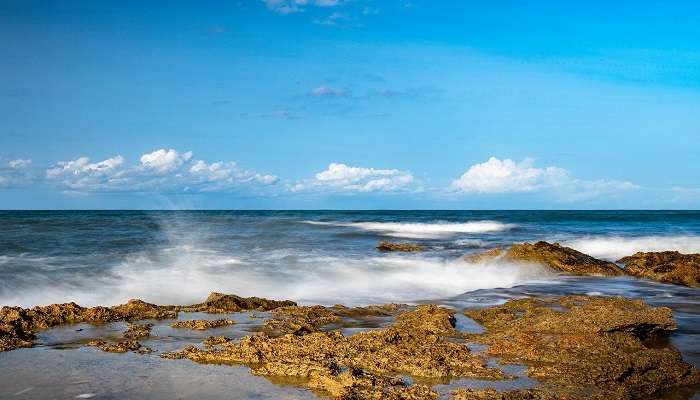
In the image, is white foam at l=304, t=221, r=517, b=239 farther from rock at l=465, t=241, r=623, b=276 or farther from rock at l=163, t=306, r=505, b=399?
rock at l=163, t=306, r=505, b=399

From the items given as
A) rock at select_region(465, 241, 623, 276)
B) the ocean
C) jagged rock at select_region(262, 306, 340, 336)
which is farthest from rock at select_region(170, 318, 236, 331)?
rock at select_region(465, 241, 623, 276)

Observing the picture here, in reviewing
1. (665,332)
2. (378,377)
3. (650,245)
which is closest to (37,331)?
(378,377)

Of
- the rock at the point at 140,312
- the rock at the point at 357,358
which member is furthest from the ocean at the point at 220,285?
the rock at the point at 140,312

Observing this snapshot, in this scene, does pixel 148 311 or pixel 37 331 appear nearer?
pixel 37 331

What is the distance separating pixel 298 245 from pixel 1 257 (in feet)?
37.1

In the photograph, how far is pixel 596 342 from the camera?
6086mm

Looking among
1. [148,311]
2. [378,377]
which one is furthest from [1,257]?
[378,377]

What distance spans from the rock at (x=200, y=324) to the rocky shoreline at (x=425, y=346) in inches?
0.5

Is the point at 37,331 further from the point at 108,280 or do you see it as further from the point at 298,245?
the point at 298,245

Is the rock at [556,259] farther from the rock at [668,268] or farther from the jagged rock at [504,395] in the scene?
the jagged rock at [504,395]

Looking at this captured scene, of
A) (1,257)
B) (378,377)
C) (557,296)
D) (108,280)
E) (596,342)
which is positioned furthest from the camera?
(1,257)

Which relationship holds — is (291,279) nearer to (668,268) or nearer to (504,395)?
(668,268)

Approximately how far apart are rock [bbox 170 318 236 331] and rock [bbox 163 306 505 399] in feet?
3.71

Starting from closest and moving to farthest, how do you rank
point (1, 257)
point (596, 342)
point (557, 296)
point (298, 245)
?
point (596, 342), point (557, 296), point (1, 257), point (298, 245)
